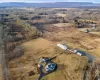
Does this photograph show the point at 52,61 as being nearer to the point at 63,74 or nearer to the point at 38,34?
the point at 63,74

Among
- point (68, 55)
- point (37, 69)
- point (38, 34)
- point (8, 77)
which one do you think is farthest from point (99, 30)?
point (8, 77)

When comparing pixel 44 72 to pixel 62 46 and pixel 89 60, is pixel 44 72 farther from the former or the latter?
pixel 62 46

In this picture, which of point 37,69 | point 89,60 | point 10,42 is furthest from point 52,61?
point 10,42

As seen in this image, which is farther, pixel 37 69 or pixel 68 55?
pixel 68 55

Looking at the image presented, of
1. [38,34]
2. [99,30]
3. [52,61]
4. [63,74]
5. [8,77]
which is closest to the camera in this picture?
[8,77]

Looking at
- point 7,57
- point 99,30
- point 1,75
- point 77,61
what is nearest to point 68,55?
point 77,61

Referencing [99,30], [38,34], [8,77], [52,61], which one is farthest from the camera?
[99,30]

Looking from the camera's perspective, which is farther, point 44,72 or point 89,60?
point 89,60

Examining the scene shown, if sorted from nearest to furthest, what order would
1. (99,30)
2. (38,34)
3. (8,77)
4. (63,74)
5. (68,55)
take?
(8,77) → (63,74) → (68,55) → (38,34) → (99,30)

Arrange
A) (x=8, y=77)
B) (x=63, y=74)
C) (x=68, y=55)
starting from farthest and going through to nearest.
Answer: (x=68, y=55) → (x=63, y=74) → (x=8, y=77)
